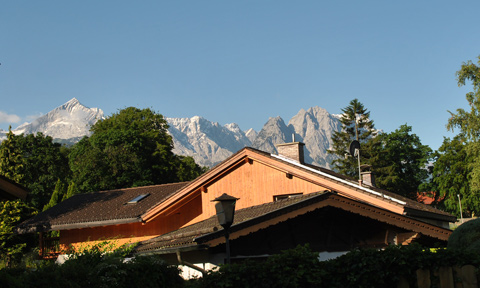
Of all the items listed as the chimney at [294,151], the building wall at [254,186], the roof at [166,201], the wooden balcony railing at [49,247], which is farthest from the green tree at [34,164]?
the chimney at [294,151]

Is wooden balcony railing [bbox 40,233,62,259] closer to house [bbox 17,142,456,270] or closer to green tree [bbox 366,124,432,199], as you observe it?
house [bbox 17,142,456,270]

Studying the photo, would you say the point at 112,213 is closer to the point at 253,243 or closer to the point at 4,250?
the point at 4,250

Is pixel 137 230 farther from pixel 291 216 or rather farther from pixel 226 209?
pixel 226 209

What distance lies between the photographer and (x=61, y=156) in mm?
54281

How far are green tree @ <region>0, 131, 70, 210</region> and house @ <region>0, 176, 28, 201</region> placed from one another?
3936 centimetres

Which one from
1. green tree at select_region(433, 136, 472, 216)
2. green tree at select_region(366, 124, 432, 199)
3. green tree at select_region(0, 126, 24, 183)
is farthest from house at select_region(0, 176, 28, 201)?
green tree at select_region(366, 124, 432, 199)

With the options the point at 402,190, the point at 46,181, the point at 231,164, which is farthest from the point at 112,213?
the point at 402,190

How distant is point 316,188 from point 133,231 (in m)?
9.05

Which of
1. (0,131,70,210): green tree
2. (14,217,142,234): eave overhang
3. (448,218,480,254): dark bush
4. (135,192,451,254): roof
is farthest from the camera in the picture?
(0,131,70,210): green tree

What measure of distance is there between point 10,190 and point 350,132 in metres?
60.3

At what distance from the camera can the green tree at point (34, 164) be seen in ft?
155

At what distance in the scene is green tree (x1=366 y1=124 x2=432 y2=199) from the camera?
58562 millimetres

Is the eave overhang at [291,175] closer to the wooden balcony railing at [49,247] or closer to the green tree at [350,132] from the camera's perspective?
the wooden balcony railing at [49,247]

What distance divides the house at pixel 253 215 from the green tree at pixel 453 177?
26413 millimetres
